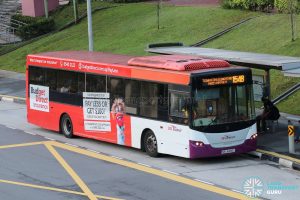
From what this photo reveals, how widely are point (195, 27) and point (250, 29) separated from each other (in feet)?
16.3

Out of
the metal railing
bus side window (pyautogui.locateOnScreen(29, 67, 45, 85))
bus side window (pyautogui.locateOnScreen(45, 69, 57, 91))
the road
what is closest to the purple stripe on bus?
the road

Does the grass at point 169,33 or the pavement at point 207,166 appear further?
the grass at point 169,33

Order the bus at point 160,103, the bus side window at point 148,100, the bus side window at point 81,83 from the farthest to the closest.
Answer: the bus side window at point 81,83
the bus side window at point 148,100
the bus at point 160,103

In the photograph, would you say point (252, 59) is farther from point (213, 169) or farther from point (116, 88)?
point (116, 88)

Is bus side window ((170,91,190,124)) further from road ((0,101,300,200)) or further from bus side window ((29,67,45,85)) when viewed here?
bus side window ((29,67,45,85))

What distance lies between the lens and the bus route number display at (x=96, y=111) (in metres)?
21.4

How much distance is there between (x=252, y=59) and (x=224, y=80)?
69.0 inches

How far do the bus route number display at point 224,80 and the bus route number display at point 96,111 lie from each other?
4163mm

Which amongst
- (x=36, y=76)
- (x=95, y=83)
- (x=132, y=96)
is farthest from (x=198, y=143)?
(x=36, y=76)

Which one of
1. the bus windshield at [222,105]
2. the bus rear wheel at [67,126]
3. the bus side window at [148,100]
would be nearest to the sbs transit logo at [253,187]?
the bus windshield at [222,105]

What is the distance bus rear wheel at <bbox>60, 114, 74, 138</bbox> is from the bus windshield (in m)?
6.40

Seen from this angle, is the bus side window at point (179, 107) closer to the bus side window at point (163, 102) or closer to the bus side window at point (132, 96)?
the bus side window at point (163, 102)

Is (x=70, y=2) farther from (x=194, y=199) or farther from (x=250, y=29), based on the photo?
(x=194, y=199)

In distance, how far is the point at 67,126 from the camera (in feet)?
77.1
